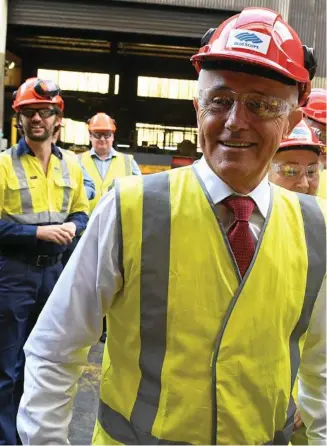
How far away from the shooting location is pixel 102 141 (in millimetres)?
6961

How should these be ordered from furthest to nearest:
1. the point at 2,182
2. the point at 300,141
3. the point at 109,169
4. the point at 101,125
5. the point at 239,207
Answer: the point at 101,125, the point at 109,169, the point at 2,182, the point at 300,141, the point at 239,207

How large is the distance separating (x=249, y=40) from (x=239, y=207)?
44cm

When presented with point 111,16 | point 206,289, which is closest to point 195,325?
point 206,289

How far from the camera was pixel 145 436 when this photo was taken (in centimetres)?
152

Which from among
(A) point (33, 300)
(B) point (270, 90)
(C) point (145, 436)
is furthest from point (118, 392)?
(A) point (33, 300)

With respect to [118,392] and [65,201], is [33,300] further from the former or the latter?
[118,392]

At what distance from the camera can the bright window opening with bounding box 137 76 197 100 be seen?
15.8m

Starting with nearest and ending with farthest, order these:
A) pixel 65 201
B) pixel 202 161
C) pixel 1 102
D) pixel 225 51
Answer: pixel 225 51
pixel 202 161
pixel 65 201
pixel 1 102

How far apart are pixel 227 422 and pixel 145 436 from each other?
22cm

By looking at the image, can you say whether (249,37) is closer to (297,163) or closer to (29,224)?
(297,163)

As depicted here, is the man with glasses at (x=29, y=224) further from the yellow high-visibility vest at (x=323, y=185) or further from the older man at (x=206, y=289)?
the older man at (x=206, y=289)

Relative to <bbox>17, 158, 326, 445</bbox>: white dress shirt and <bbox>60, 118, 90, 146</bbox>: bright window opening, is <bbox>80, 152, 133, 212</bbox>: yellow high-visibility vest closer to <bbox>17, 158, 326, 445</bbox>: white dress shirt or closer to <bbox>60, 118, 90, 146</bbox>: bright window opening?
<bbox>17, 158, 326, 445</bbox>: white dress shirt

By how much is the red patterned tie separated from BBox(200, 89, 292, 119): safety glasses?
234mm

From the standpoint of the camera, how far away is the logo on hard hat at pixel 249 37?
1.50 meters
